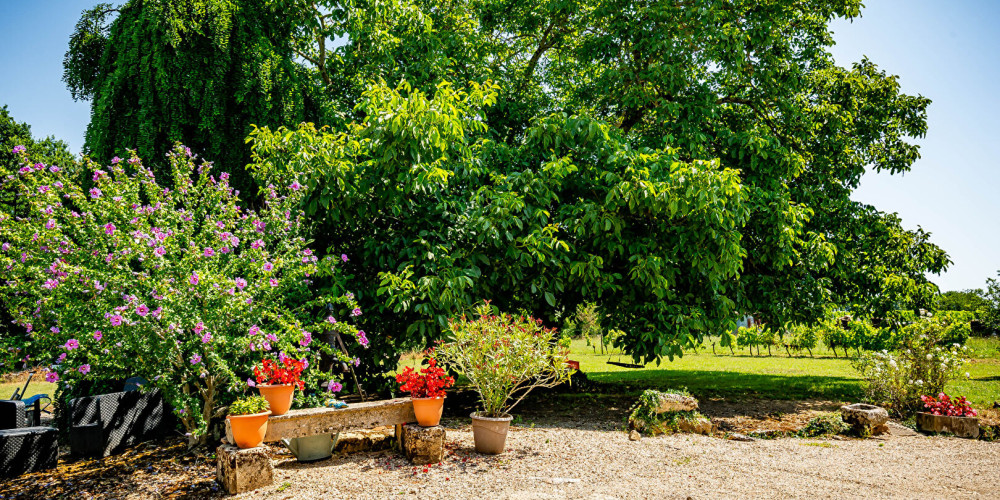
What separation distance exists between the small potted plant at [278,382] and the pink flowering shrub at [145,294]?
19 centimetres

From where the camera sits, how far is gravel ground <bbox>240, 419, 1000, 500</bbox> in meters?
4.24

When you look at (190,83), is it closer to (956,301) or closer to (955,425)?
(955,425)

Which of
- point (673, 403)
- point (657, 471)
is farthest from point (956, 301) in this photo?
point (657, 471)

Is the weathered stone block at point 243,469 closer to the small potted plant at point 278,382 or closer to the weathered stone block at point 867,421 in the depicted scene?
the small potted plant at point 278,382

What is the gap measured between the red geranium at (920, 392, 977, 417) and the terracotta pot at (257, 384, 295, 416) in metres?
7.60

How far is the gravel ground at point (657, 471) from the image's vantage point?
424 centimetres

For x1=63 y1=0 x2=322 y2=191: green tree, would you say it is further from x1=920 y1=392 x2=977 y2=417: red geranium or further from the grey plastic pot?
x1=920 y1=392 x2=977 y2=417: red geranium

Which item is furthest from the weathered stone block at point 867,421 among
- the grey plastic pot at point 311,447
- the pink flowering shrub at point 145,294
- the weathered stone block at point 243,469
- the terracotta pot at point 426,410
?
the weathered stone block at point 243,469

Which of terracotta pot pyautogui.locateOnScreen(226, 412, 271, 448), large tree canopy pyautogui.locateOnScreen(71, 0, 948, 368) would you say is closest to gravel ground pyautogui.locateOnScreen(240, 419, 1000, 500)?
terracotta pot pyautogui.locateOnScreen(226, 412, 271, 448)

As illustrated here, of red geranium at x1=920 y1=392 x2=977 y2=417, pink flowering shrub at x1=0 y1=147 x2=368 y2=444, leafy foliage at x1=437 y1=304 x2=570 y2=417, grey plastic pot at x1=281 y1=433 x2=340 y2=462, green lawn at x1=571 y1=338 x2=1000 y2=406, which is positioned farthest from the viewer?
green lawn at x1=571 y1=338 x2=1000 y2=406

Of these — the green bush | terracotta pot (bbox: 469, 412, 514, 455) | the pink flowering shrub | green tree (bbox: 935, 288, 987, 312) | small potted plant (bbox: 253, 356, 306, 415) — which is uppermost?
green tree (bbox: 935, 288, 987, 312)

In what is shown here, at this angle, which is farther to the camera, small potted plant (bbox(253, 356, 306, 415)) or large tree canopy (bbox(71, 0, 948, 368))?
large tree canopy (bbox(71, 0, 948, 368))

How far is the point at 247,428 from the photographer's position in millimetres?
4305

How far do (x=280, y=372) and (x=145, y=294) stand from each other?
164 centimetres
